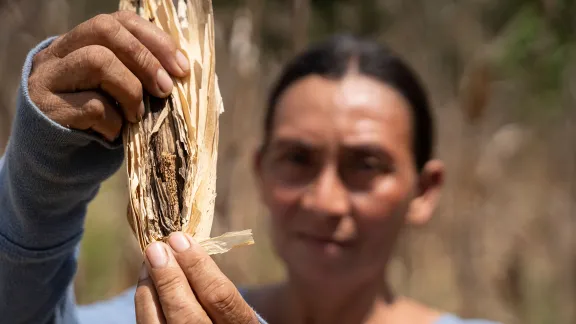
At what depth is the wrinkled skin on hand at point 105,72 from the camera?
0.59 m

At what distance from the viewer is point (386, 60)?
3.15 feet

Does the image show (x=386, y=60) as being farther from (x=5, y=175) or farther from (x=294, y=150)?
(x=5, y=175)

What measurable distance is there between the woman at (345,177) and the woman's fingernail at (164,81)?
31 cm

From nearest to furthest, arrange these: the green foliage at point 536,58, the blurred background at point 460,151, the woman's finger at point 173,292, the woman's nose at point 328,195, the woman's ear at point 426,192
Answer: the woman's finger at point 173,292, the woman's nose at point 328,195, the woman's ear at point 426,192, the blurred background at point 460,151, the green foliage at point 536,58

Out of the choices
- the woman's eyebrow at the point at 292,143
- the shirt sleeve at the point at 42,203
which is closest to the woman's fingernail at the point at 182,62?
the shirt sleeve at the point at 42,203

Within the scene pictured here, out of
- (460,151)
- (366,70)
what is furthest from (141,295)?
(460,151)

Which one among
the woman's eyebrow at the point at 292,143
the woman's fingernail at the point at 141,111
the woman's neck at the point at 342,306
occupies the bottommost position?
the woman's neck at the point at 342,306

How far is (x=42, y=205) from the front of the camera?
0.69m

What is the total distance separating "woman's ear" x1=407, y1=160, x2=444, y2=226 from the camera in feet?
3.18

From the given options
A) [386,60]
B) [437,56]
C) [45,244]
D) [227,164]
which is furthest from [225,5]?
[45,244]

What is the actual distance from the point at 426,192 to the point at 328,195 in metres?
0.20

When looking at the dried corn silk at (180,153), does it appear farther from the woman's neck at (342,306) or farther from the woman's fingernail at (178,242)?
the woman's neck at (342,306)

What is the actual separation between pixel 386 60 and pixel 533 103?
4.99 feet

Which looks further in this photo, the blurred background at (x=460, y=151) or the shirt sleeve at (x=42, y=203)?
the blurred background at (x=460, y=151)
